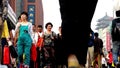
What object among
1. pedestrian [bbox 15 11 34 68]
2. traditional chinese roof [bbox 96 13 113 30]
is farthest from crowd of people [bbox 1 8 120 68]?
traditional chinese roof [bbox 96 13 113 30]

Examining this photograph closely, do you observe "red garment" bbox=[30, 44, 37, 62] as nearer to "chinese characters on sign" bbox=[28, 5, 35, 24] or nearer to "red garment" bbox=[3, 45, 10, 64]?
"red garment" bbox=[3, 45, 10, 64]

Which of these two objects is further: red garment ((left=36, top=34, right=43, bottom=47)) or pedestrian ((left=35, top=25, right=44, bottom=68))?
red garment ((left=36, top=34, right=43, bottom=47))

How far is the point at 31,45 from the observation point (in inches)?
417

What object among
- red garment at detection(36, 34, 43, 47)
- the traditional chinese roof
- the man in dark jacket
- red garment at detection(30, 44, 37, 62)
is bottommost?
red garment at detection(30, 44, 37, 62)

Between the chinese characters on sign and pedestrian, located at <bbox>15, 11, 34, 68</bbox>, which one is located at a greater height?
the chinese characters on sign

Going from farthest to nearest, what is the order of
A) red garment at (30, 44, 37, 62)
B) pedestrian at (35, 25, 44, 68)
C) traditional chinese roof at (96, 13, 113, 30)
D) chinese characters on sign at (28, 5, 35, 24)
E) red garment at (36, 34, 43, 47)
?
1. traditional chinese roof at (96, 13, 113, 30)
2. chinese characters on sign at (28, 5, 35, 24)
3. red garment at (36, 34, 43, 47)
4. pedestrian at (35, 25, 44, 68)
5. red garment at (30, 44, 37, 62)

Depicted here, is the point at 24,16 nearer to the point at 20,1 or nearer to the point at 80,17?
the point at 80,17

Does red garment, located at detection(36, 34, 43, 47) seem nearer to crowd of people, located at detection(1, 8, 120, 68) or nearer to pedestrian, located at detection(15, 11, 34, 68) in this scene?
crowd of people, located at detection(1, 8, 120, 68)

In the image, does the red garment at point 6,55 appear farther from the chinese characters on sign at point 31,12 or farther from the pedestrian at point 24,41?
the chinese characters on sign at point 31,12

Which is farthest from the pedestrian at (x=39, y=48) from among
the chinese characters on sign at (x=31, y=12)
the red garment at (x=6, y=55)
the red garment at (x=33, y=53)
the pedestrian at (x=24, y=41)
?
the chinese characters on sign at (x=31, y=12)

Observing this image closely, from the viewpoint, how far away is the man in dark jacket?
2361 millimetres

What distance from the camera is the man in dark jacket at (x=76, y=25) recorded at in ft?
7.75

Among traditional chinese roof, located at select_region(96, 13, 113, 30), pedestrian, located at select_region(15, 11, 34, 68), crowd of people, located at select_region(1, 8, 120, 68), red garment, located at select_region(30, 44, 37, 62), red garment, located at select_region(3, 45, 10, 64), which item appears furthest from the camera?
traditional chinese roof, located at select_region(96, 13, 113, 30)

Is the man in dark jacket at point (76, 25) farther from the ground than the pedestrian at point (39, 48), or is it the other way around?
the man in dark jacket at point (76, 25)
